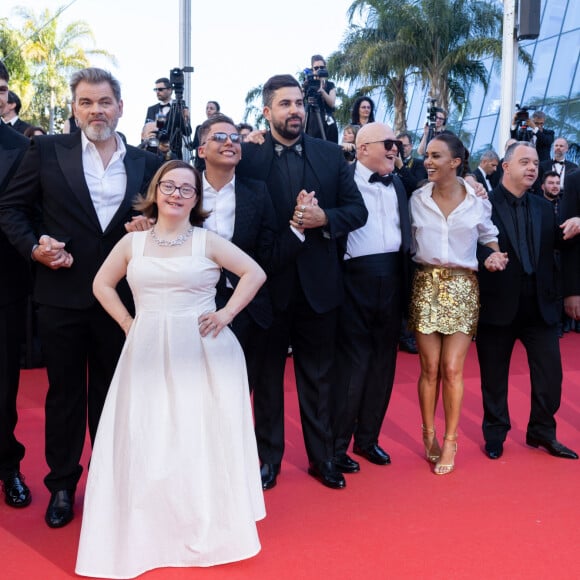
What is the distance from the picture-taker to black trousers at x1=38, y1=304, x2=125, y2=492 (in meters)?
3.44

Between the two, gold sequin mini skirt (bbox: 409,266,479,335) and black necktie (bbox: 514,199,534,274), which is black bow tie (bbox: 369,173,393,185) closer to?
gold sequin mini skirt (bbox: 409,266,479,335)

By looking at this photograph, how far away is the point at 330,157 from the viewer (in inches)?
156

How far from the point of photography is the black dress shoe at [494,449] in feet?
14.6

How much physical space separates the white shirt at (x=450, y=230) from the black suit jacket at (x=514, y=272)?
0.17m

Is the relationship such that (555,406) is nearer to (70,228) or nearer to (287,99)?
(287,99)

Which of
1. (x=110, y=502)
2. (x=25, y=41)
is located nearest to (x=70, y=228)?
(x=110, y=502)

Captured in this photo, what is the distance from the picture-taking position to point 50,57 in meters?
30.0

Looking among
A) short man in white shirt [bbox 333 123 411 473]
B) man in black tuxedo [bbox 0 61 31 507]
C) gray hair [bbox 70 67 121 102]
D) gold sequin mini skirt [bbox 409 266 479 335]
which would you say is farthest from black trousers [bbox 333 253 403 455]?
man in black tuxedo [bbox 0 61 31 507]

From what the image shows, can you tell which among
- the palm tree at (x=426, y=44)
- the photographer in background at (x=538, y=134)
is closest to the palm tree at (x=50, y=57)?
the palm tree at (x=426, y=44)

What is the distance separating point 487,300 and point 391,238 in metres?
0.75

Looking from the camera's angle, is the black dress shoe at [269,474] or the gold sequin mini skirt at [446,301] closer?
the black dress shoe at [269,474]

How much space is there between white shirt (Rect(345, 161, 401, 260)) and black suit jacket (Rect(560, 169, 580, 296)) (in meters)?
1.13

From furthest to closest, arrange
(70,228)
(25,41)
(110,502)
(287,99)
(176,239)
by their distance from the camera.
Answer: (25,41) → (287,99) → (70,228) → (176,239) → (110,502)

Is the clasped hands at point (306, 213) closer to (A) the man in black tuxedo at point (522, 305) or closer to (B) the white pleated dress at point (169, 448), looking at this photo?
(B) the white pleated dress at point (169, 448)
